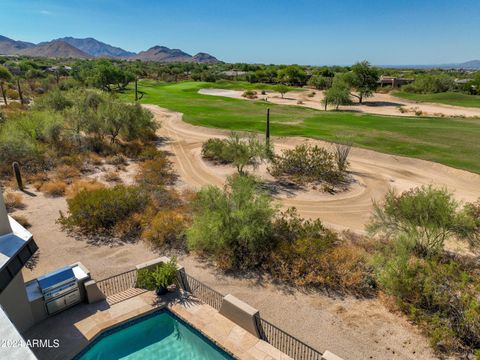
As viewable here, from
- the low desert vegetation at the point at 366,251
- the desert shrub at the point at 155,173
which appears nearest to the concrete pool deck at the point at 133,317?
the low desert vegetation at the point at 366,251

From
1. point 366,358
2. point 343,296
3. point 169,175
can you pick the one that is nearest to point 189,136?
point 169,175

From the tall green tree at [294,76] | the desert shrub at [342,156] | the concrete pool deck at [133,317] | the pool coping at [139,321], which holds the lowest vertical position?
the pool coping at [139,321]

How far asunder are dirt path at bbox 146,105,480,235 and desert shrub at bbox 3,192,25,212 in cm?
1149

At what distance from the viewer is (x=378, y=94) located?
9112 centimetres

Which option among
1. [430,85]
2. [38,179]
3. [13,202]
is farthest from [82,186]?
[430,85]

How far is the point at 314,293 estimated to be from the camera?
548 inches

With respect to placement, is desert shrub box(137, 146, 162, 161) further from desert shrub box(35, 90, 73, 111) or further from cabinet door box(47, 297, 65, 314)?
cabinet door box(47, 297, 65, 314)

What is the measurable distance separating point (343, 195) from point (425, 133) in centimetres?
2372

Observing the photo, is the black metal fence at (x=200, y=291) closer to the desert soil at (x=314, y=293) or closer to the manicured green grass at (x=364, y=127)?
the desert soil at (x=314, y=293)

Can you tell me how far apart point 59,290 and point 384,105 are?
251 feet

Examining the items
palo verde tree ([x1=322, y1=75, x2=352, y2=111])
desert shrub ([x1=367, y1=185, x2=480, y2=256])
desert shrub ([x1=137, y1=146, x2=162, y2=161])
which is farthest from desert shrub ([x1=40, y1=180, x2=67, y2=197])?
palo verde tree ([x1=322, y1=75, x2=352, y2=111])

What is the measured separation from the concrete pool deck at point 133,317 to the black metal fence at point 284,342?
0.22 metres

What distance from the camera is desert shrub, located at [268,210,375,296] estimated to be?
14.2 metres

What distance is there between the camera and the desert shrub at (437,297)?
11016 millimetres
